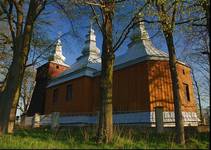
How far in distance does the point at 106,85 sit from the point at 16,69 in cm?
439

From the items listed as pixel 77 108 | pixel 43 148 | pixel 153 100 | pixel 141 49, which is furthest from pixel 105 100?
pixel 77 108

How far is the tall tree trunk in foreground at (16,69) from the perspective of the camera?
10.7 m

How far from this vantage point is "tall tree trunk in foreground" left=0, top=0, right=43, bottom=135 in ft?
35.1

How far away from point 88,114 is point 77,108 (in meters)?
1.68

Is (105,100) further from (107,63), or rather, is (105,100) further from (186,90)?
(186,90)

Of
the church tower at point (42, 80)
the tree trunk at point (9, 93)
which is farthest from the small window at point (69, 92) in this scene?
the tree trunk at point (9, 93)

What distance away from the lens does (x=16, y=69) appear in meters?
11.3

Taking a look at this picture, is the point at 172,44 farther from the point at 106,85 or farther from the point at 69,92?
the point at 69,92

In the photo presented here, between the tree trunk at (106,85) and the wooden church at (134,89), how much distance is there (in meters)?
1.96

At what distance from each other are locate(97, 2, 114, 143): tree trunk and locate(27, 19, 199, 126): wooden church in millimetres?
1959

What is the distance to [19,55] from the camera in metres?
11.6

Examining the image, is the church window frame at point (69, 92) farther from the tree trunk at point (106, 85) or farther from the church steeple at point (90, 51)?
the tree trunk at point (106, 85)

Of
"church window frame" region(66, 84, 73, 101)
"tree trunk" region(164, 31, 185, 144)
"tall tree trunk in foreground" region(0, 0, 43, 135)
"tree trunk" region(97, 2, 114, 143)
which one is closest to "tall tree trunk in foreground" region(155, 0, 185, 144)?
"tree trunk" region(164, 31, 185, 144)

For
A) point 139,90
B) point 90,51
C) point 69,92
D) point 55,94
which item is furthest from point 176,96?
point 90,51
